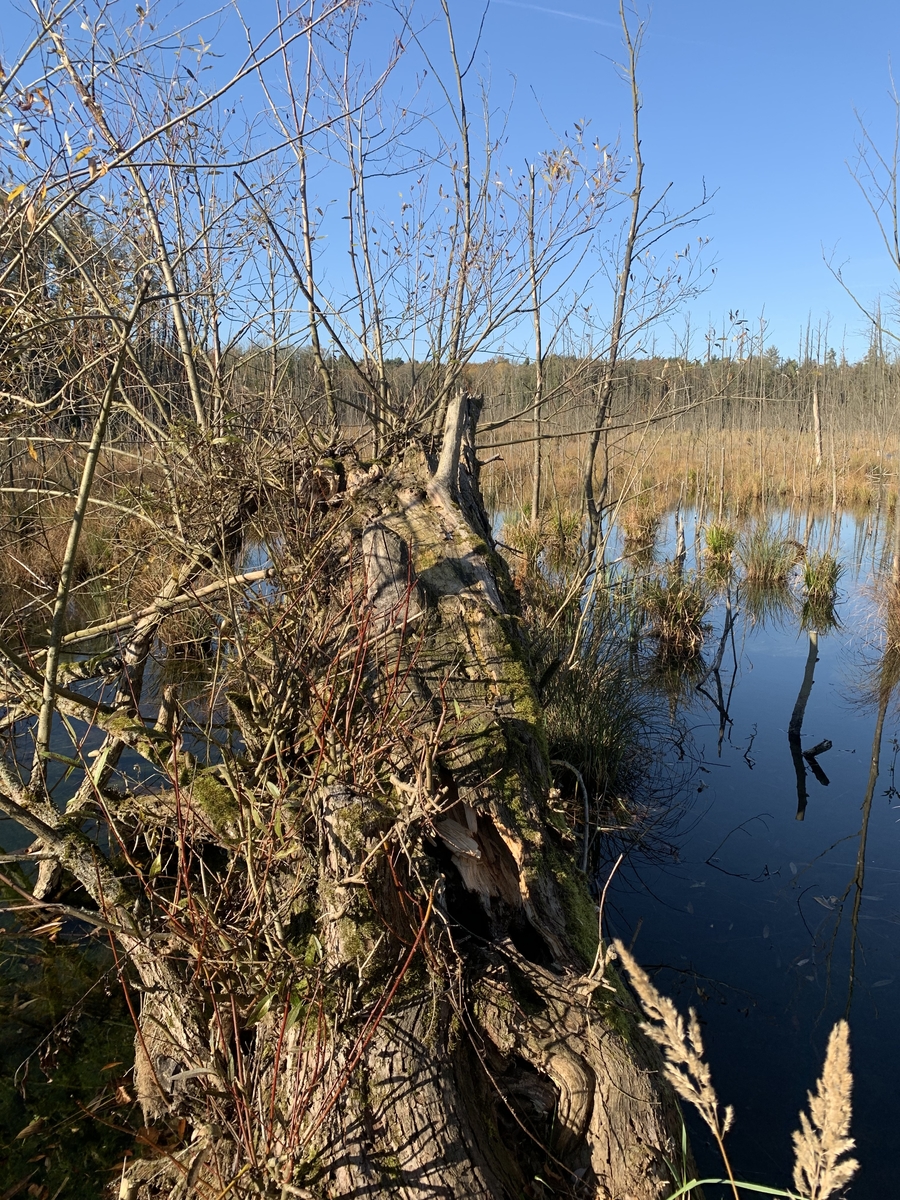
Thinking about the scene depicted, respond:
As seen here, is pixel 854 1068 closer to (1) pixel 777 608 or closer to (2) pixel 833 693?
(2) pixel 833 693

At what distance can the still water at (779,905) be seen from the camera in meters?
3.08

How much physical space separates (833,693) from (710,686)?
1129 millimetres

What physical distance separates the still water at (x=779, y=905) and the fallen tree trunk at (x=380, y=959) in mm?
1065

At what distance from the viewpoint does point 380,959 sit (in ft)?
6.82

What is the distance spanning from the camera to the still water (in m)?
3.08

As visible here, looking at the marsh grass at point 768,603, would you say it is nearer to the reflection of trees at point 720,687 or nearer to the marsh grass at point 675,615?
the marsh grass at point 675,615

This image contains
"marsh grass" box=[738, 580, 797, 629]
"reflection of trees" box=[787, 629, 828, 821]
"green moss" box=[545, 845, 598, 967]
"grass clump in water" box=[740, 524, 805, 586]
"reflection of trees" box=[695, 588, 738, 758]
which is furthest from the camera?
"grass clump in water" box=[740, 524, 805, 586]

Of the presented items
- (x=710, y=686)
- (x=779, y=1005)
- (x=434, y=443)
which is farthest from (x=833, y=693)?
(x=434, y=443)

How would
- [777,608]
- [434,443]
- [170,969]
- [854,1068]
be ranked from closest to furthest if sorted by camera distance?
[170,969], [854,1068], [434,443], [777,608]

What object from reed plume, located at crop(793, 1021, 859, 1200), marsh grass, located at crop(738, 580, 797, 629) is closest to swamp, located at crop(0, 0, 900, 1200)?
reed plume, located at crop(793, 1021, 859, 1200)

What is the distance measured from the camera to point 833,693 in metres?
7.45

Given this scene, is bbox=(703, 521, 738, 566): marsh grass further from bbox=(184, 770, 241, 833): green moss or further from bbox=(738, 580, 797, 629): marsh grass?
bbox=(184, 770, 241, 833): green moss

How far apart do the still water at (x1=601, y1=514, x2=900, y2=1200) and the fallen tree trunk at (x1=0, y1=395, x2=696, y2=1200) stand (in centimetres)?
106

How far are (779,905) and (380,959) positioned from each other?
304 cm
